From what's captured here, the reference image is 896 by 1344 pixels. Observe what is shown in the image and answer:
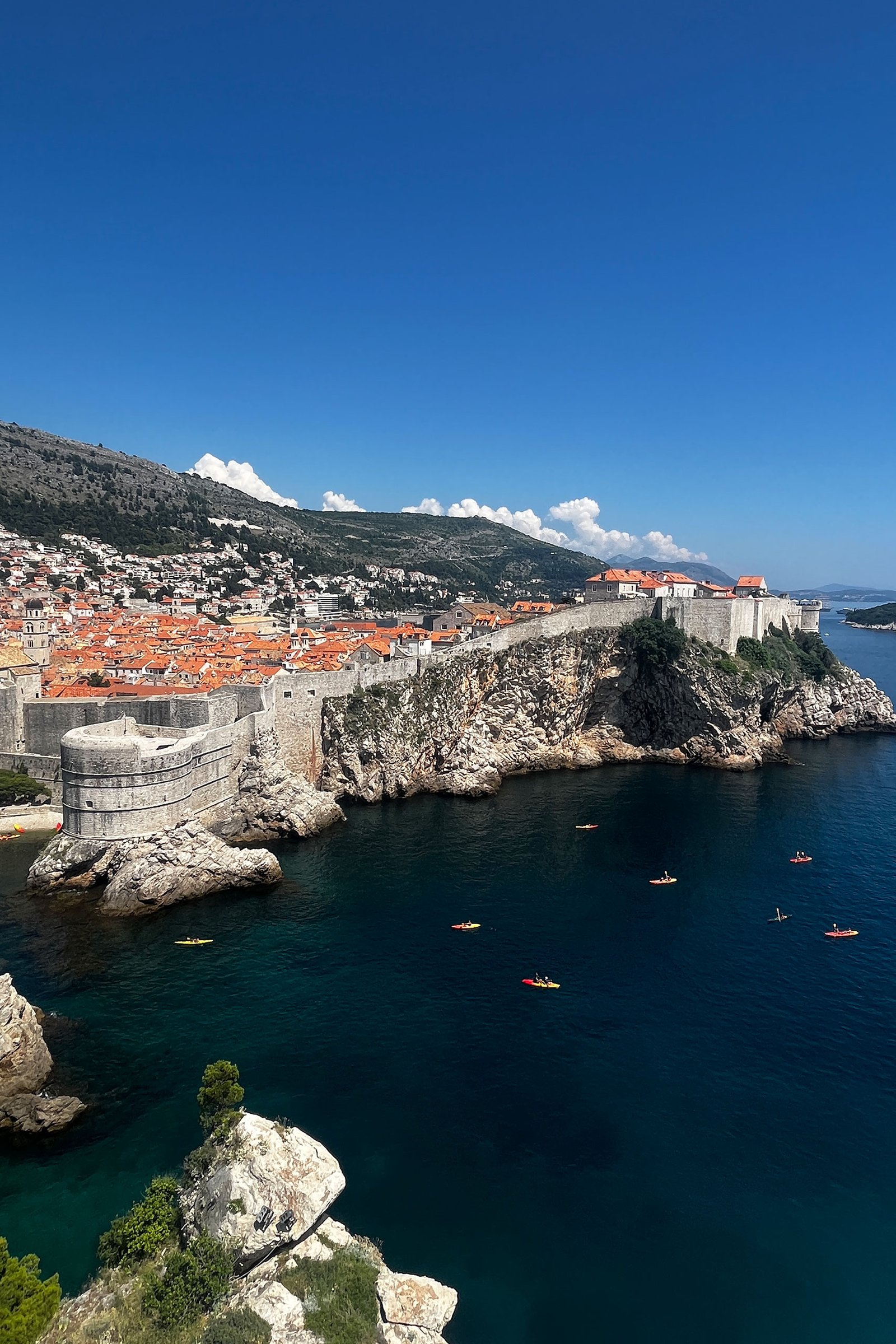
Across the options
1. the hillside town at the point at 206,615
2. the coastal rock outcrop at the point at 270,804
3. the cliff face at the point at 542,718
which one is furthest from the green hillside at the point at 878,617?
the coastal rock outcrop at the point at 270,804

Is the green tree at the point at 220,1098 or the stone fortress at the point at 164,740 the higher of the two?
the stone fortress at the point at 164,740

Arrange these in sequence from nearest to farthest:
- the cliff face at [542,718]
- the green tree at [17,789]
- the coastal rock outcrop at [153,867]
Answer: the coastal rock outcrop at [153,867] < the green tree at [17,789] < the cliff face at [542,718]

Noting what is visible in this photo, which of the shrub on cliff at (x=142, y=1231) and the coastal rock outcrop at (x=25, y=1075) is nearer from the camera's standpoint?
the shrub on cliff at (x=142, y=1231)

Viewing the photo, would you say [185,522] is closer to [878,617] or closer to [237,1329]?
[237,1329]

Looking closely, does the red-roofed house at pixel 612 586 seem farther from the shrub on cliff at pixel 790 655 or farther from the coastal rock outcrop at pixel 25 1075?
the coastal rock outcrop at pixel 25 1075

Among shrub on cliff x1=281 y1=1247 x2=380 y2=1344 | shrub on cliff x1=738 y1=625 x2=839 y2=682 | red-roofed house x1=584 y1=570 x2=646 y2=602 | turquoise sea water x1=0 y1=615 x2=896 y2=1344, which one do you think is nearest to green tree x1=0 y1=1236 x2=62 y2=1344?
turquoise sea water x1=0 y1=615 x2=896 y2=1344

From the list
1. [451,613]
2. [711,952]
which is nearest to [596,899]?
[711,952]

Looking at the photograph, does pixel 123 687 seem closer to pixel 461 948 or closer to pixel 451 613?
pixel 461 948
